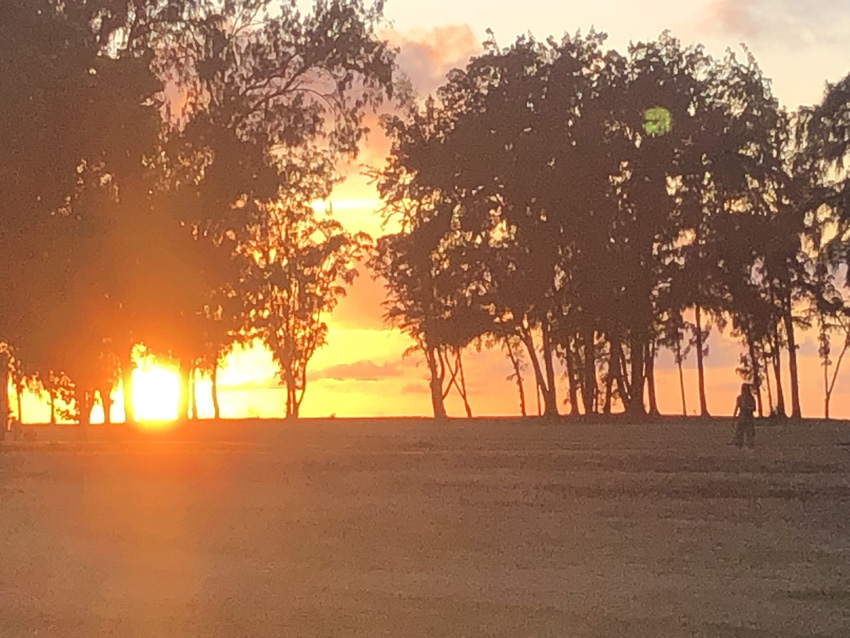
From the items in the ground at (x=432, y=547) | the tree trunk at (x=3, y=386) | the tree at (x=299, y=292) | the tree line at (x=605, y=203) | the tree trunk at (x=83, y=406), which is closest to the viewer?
the ground at (x=432, y=547)

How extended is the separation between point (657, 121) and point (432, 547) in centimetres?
4730

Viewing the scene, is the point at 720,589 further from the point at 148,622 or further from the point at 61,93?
the point at 61,93

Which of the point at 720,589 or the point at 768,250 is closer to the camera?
the point at 720,589

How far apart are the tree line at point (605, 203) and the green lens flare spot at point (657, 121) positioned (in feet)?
0.27

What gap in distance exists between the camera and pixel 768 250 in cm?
5975

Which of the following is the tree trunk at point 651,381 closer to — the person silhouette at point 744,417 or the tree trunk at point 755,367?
the tree trunk at point 755,367

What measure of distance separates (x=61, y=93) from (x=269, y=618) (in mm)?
23569

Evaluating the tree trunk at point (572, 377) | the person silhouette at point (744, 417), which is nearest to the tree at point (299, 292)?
the tree trunk at point (572, 377)

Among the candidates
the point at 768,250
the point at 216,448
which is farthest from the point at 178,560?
the point at 768,250

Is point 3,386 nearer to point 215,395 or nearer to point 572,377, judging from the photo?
point 572,377

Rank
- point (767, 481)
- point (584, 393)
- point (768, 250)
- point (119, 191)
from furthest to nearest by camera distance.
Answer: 1. point (584, 393)
2. point (768, 250)
3. point (119, 191)
4. point (767, 481)

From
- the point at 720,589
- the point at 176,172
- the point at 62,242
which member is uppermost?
the point at 176,172

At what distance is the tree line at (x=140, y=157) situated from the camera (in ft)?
109

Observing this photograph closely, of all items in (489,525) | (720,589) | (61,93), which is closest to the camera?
(720,589)
